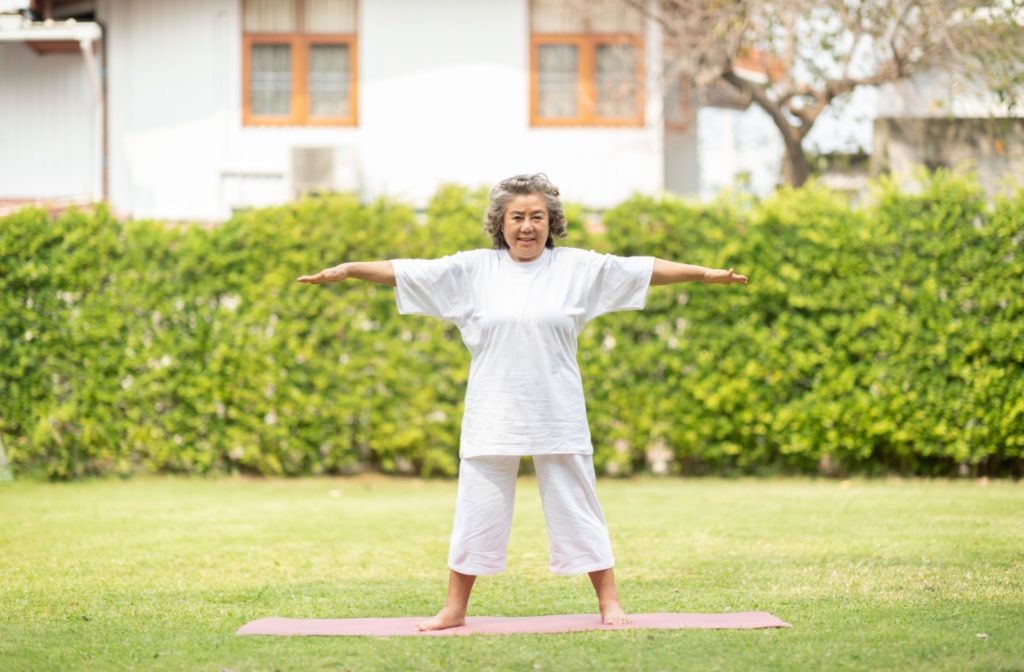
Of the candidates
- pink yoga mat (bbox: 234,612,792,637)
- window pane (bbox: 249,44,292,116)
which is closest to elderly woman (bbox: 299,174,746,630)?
pink yoga mat (bbox: 234,612,792,637)

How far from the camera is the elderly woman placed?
585 centimetres

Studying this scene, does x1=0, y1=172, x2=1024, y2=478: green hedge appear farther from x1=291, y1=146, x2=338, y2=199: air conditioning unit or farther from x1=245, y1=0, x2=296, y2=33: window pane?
x1=245, y1=0, x2=296, y2=33: window pane

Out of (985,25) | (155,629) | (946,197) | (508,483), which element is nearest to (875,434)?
(946,197)

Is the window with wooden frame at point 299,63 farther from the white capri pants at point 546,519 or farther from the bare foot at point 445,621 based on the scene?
the bare foot at point 445,621

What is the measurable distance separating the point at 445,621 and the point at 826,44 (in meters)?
11.0

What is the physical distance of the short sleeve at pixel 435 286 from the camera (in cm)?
605

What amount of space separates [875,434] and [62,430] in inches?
287

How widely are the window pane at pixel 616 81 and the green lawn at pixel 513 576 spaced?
6063 mm

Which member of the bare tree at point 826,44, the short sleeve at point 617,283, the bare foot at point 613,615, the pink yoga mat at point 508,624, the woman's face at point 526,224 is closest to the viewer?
the pink yoga mat at point 508,624

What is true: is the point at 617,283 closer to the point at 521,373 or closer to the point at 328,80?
the point at 521,373

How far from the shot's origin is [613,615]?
5848 mm

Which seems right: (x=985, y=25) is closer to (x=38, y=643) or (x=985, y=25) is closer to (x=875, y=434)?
(x=875, y=434)

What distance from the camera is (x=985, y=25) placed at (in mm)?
13891

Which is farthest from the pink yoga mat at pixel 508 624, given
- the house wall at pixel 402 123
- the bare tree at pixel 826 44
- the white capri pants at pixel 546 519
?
the house wall at pixel 402 123
